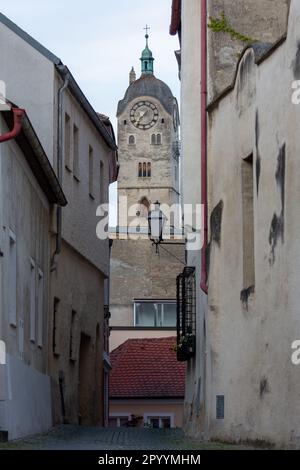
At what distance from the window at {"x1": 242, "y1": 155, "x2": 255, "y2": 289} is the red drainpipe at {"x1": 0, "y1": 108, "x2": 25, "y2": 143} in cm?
332

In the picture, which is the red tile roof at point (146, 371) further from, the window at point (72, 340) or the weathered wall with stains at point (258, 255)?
→ the weathered wall with stains at point (258, 255)

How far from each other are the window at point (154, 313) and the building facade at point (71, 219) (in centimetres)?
3017

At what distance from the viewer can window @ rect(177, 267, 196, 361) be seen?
2584cm

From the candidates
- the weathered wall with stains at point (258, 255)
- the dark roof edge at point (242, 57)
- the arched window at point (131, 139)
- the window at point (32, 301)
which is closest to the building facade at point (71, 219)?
the window at point (32, 301)

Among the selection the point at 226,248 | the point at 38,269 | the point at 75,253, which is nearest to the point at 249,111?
the point at 226,248

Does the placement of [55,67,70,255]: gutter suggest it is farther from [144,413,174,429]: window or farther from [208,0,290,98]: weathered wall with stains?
[144,413,174,429]: window

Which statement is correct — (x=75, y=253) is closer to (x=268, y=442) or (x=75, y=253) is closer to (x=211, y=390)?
(x=211, y=390)

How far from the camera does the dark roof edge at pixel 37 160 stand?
21047mm

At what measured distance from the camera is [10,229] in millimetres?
21375

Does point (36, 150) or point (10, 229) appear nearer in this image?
point (10, 229)

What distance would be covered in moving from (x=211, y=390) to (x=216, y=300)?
1394mm

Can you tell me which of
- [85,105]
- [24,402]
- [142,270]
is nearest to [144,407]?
[85,105]

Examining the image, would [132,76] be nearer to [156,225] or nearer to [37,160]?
[156,225]

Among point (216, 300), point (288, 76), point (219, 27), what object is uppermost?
point (219, 27)
